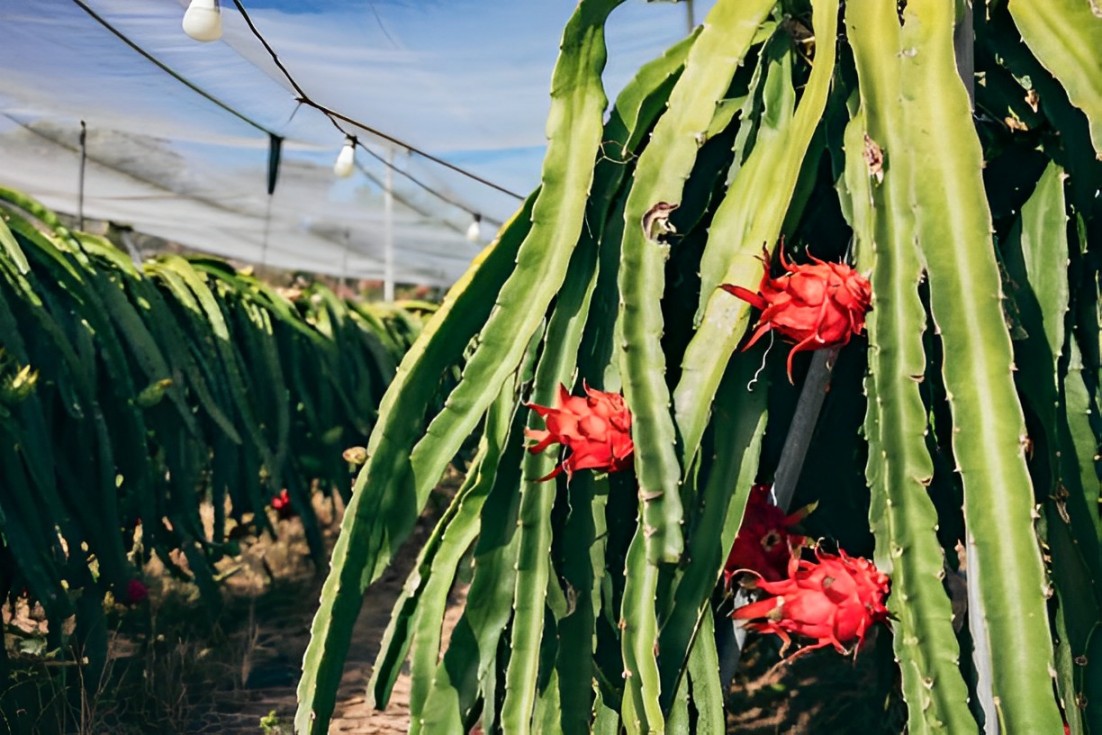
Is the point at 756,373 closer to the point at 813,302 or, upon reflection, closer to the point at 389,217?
the point at 813,302

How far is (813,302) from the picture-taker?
4.39 feet

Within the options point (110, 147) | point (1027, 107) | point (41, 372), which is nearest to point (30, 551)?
point (41, 372)

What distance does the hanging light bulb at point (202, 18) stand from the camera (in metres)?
3.49

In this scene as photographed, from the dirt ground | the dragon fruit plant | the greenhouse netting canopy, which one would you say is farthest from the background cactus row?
the dragon fruit plant

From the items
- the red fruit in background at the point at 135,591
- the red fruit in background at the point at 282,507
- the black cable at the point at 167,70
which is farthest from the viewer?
the red fruit in background at the point at 282,507

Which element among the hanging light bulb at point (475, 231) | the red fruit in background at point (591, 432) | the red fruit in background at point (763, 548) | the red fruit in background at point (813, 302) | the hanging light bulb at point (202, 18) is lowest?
the red fruit in background at point (763, 548)

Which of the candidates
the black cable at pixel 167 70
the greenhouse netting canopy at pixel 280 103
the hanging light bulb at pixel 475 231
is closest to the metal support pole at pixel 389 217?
the greenhouse netting canopy at pixel 280 103

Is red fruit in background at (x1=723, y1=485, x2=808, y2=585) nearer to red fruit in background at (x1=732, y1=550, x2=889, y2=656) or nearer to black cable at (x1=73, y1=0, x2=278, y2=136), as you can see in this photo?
red fruit in background at (x1=732, y1=550, x2=889, y2=656)

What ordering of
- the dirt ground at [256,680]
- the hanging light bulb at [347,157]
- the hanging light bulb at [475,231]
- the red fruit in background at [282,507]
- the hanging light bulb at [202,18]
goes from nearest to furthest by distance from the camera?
the dirt ground at [256,680] → the hanging light bulb at [202,18] → the red fruit in background at [282,507] → the hanging light bulb at [347,157] → the hanging light bulb at [475,231]

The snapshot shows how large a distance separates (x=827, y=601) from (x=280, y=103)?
4.19 m

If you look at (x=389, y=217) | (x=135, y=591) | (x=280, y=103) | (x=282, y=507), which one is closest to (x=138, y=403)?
(x=135, y=591)

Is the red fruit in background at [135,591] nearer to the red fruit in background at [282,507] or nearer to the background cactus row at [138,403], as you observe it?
the background cactus row at [138,403]

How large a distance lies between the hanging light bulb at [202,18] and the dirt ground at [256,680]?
5.64 ft

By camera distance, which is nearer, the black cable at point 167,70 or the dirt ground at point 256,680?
the dirt ground at point 256,680
